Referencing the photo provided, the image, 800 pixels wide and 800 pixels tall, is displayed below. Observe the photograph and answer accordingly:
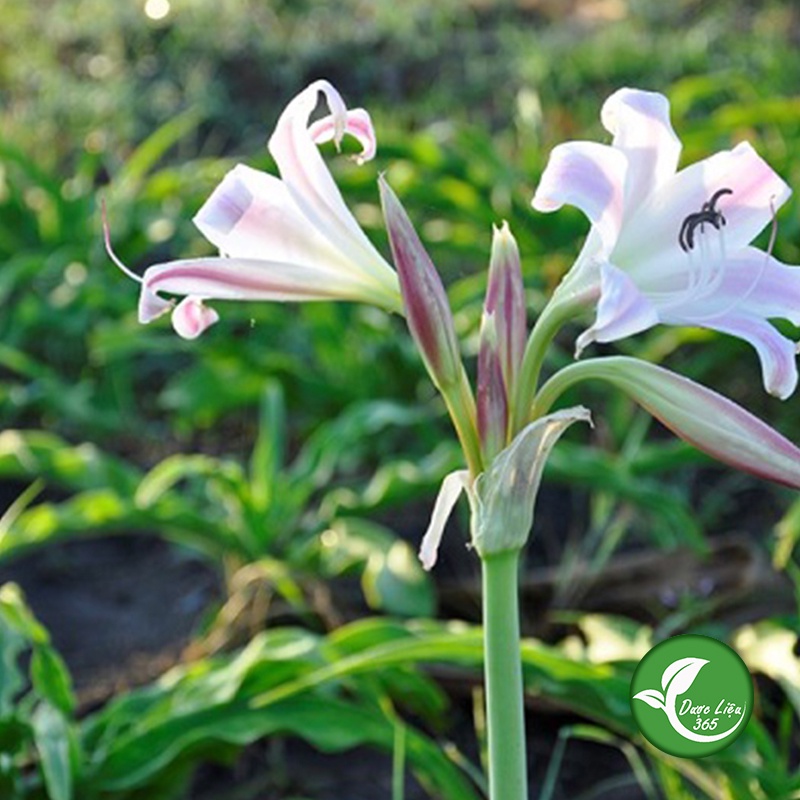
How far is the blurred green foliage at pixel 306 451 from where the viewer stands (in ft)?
5.86

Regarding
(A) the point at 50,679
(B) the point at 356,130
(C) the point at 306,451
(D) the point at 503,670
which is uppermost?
(B) the point at 356,130

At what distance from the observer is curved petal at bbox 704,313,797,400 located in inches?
39.7

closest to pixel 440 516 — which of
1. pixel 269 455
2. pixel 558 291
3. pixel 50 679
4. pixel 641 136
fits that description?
pixel 558 291

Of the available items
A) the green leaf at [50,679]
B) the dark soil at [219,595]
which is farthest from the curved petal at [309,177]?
the dark soil at [219,595]

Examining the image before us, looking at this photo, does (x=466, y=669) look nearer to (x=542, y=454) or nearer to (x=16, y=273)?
(x=542, y=454)

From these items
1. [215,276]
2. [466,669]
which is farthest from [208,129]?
[215,276]

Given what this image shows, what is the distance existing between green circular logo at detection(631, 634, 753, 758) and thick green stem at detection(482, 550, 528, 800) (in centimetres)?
25

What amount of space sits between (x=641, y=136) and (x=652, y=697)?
537 millimetres

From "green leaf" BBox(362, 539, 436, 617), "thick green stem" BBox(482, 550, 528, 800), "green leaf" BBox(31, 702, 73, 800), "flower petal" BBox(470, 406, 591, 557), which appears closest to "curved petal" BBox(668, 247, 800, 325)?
"flower petal" BBox(470, 406, 591, 557)

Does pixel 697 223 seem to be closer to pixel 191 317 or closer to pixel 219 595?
pixel 191 317

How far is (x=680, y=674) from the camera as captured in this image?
1325mm

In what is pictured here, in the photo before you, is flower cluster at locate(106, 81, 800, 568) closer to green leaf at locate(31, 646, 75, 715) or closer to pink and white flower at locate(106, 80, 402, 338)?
pink and white flower at locate(106, 80, 402, 338)

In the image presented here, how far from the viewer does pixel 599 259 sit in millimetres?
1005

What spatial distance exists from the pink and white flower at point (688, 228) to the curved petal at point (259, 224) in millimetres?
190
